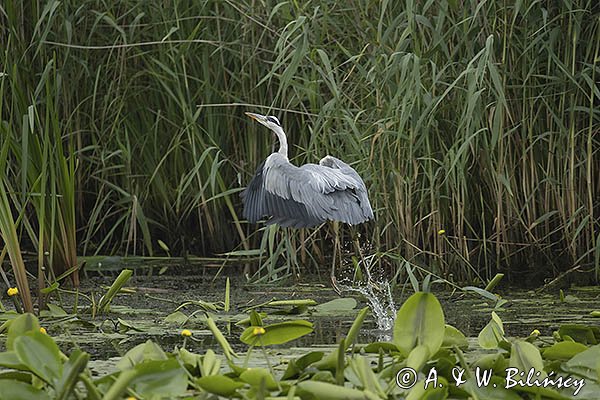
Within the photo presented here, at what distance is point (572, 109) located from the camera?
4.78 metres

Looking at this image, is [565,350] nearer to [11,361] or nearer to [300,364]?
[300,364]

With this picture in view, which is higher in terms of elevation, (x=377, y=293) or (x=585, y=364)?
(x=585, y=364)

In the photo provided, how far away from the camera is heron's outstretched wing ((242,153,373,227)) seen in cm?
472

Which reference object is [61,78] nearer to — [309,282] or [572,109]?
[309,282]

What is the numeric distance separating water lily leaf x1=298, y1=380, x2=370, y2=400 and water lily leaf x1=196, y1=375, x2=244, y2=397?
6.5 inches

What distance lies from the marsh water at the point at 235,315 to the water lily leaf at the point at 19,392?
457mm

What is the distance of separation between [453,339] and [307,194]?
5.49 feet

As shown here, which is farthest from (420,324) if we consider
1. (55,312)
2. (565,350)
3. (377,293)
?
(377,293)

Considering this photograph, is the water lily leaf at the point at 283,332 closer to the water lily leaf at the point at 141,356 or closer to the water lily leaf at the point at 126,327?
the water lily leaf at the point at 141,356

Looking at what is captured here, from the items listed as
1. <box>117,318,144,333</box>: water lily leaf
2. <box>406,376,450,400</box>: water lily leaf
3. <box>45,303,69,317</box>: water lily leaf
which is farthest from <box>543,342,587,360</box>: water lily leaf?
<box>45,303,69,317</box>: water lily leaf

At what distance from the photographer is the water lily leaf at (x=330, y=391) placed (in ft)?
7.95

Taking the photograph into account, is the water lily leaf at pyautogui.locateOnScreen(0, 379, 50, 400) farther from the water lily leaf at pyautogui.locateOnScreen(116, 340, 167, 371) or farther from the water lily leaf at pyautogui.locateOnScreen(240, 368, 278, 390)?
the water lily leaf at pyautogui.locateOnScreen(240, 368, 278, 390)

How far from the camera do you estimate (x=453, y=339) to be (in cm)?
328

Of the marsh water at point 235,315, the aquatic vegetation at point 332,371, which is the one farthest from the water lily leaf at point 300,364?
the marsh water at point 235,315
